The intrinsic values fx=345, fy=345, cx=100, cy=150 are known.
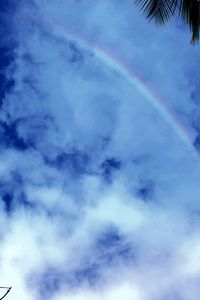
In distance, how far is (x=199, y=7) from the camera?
6816 millimetres

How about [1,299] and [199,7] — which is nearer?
[1,299]

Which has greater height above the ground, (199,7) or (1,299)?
(199,7)

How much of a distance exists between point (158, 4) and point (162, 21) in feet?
1.04

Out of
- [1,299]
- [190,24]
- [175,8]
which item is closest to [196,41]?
[190,24]

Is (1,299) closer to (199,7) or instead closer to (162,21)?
(162,21)

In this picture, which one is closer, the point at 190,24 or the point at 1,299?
the point at 1,299

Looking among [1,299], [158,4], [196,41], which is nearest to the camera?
[1,299]

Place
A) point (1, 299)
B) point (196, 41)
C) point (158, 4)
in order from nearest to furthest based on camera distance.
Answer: point (1, 299)
point (158, 4)
point (196, 41)

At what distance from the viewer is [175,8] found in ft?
21.3

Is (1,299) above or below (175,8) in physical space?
below

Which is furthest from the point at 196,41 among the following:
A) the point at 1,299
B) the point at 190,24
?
the point at 1,299

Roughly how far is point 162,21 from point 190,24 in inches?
24.9

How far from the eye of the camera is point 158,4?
6.47 m

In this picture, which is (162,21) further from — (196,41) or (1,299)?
(1,299)
